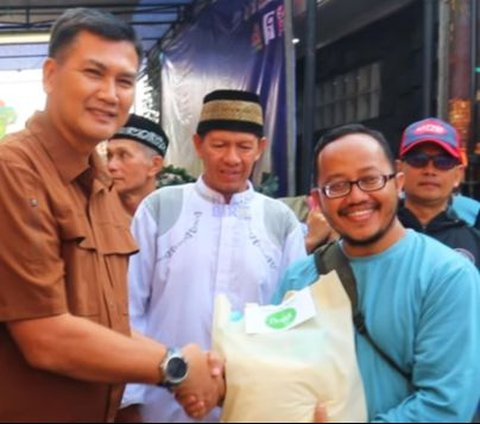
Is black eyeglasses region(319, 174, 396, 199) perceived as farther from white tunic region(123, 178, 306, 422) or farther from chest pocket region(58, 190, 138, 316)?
white tunic region(123, 178, 306, 422)

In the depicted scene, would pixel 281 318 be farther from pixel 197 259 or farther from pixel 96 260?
pixel 197 259

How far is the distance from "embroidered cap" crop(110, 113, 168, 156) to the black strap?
1.92m

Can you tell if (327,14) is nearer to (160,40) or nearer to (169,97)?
(169,97)

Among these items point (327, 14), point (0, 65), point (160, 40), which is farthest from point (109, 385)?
point (0, 65)

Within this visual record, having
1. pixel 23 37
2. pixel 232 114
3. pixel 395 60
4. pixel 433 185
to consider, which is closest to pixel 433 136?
pixel 433 185

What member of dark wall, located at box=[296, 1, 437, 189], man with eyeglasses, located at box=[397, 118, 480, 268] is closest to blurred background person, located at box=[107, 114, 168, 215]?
man with eyeglasses, located at box=[397, 118, 480, 268]

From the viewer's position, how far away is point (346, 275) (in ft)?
6.79

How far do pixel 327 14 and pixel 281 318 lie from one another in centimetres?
560

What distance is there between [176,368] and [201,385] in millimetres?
89

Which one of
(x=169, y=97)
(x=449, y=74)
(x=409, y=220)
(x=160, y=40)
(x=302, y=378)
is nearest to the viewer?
(x=302, y=378)

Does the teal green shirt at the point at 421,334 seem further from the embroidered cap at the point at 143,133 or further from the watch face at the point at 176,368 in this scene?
the embroidered cap at the point at 143,133

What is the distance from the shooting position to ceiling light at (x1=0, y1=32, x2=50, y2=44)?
374 inches

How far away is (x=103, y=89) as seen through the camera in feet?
6.97

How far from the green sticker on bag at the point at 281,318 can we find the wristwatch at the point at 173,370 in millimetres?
296
